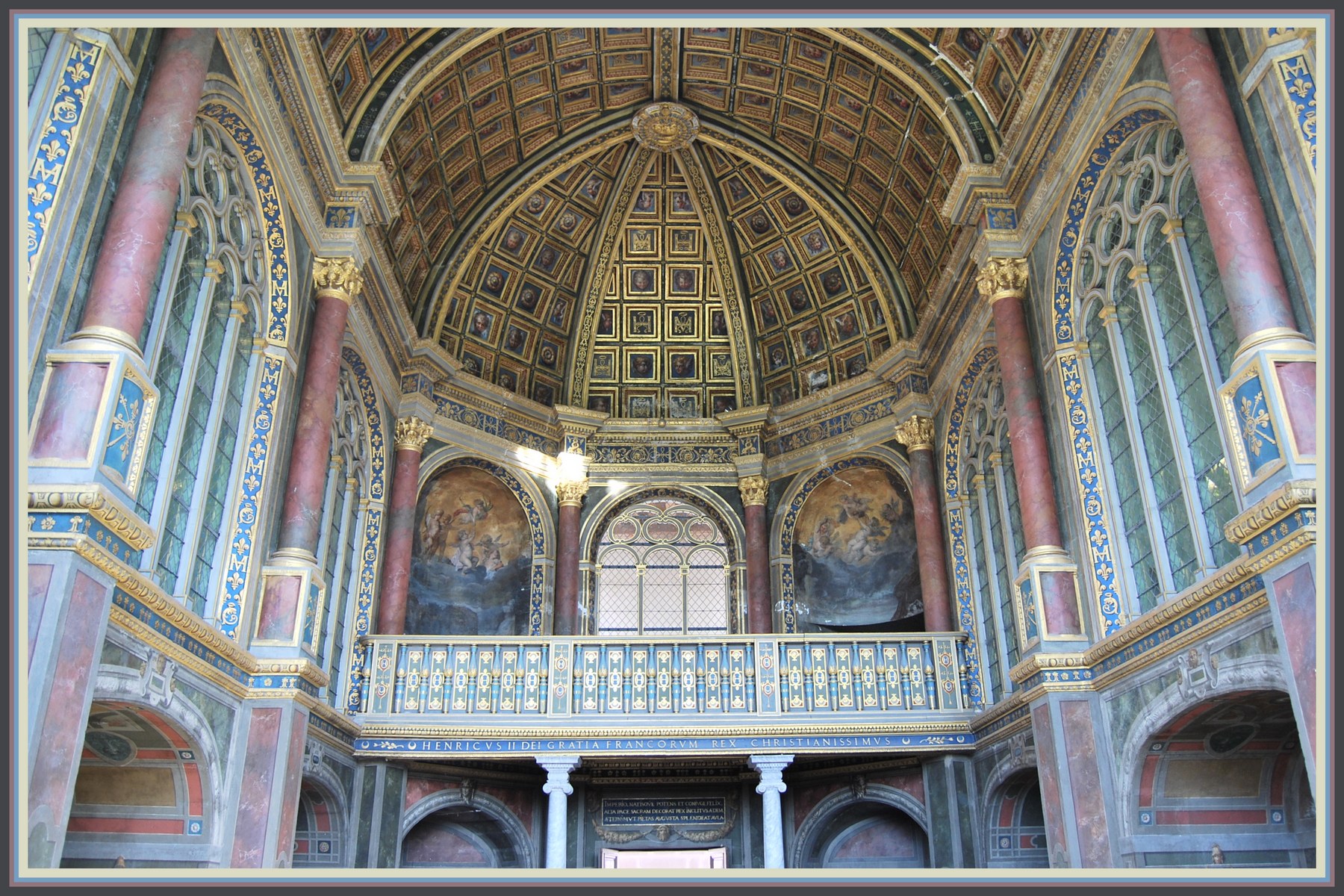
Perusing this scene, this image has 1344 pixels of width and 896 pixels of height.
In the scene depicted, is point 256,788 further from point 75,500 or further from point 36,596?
point 75,500

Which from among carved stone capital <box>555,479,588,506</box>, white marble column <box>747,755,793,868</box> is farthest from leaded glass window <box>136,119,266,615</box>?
carved stone capital <box>555,479,588,506</box>

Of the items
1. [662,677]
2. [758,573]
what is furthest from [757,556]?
[662,677]

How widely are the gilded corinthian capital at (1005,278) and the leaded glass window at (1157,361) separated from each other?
1.07 meters

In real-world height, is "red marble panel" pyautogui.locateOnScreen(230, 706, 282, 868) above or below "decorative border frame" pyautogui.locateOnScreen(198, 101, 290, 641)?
below

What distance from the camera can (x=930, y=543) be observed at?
16.6 meters

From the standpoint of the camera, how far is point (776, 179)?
1962cm

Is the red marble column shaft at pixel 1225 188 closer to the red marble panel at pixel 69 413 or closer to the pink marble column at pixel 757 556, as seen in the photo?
the red marble panel at pixel 69 413

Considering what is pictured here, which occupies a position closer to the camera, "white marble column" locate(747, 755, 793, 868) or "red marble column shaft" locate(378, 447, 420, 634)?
"white marble column" locate(747, 755, 793, 868)

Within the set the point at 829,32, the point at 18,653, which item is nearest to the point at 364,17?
the point at 18,653

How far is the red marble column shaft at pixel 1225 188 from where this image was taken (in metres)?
8.20

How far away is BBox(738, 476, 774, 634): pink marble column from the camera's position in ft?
61.3

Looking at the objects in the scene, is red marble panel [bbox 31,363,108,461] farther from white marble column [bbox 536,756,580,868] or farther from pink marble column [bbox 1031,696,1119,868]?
pink marble column [bbox 1031,696,1119,868]

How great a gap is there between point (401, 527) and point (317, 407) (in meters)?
3.96

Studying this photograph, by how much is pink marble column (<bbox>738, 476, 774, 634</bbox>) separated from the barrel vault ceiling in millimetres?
2041
